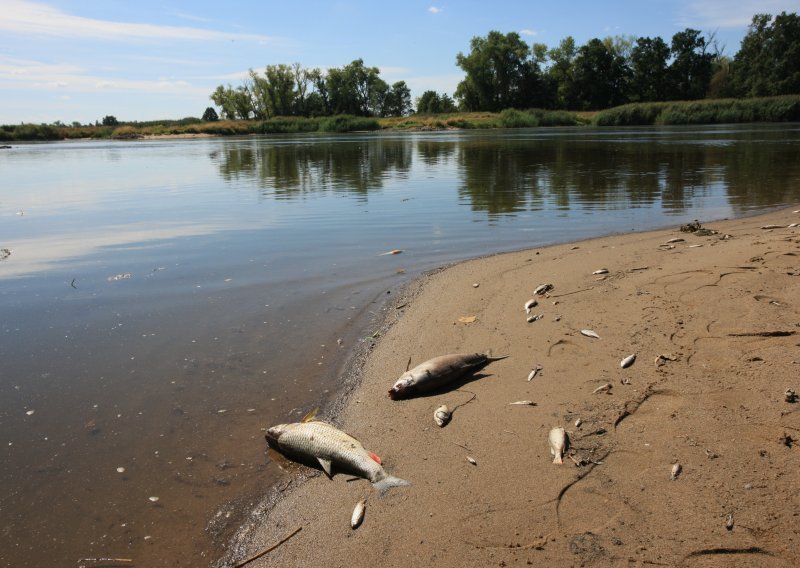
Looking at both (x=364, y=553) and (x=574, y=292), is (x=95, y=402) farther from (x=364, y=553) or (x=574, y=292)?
(x=574, y=292)

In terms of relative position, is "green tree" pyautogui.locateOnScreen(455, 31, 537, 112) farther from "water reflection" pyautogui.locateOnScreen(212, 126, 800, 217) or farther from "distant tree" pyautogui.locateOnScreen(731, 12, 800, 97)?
"water reflection" pyautogui.locateOnScreen(212, 126, 800, 217)

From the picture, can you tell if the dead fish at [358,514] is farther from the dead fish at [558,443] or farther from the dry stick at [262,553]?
the dead fish at [558,443]

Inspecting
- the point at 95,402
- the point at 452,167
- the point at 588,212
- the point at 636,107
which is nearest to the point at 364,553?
the point at 95,402

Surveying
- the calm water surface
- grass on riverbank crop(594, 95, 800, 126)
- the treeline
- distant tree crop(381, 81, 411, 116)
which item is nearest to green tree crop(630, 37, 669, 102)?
the treeline

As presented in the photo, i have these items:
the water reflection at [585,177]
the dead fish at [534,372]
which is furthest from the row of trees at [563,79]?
the dead fish at [534,372]

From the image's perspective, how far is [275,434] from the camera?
450cm

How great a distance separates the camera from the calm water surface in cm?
406

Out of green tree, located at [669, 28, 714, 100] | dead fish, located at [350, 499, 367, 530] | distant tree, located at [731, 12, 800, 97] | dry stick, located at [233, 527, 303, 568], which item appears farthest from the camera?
green tree, located at [669, 28, 714, 100]

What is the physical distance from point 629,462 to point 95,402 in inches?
187

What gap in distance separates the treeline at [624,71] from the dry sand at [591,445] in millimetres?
101359

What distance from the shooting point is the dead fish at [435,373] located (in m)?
4.97

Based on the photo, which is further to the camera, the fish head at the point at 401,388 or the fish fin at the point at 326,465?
the fish head at the point at 401,388

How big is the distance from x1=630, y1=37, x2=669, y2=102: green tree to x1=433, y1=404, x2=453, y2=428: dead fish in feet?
391

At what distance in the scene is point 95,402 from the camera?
5.37m
